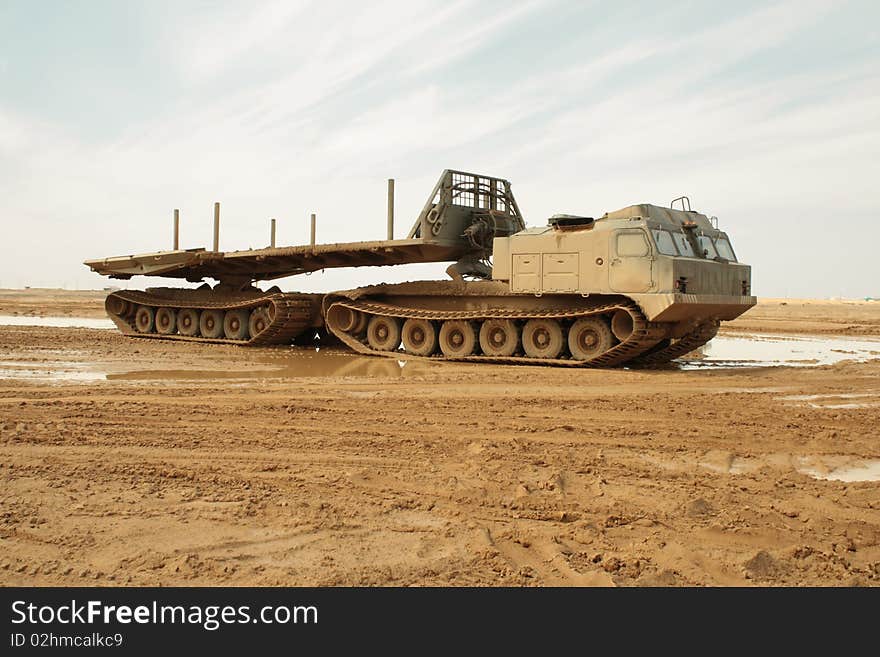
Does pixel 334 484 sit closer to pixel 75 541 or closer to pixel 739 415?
pixel 75 541

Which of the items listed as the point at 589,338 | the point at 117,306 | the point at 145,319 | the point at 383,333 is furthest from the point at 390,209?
the point at 117,306

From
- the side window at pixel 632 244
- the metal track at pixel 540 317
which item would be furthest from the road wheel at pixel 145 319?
the side window at pixel 632 244

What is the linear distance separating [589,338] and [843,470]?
7.65 meters

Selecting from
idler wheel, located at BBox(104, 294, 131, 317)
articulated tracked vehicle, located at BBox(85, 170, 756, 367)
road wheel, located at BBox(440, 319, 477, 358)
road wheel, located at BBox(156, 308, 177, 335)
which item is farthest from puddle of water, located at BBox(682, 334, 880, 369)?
idler wheel, located at BBox(104, 294, 131, 317)

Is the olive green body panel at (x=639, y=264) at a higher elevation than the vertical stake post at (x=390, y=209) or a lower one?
lower

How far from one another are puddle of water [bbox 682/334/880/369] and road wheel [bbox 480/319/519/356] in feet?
9.76

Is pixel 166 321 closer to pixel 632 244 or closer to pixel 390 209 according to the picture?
pixel 390 209

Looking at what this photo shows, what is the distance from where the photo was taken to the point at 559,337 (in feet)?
45.9

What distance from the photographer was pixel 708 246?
47.9 feet

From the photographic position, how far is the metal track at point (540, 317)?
510 inches

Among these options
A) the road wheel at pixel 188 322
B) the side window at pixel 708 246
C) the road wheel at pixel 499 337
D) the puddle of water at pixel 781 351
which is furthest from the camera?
the road wheel at pixel 188 322

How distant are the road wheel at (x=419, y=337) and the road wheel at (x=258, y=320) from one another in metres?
3.93

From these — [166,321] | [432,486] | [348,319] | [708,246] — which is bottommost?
[432,486]

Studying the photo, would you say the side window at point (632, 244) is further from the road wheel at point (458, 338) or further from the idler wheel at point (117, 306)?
the idler wheel at point (117, 306)
